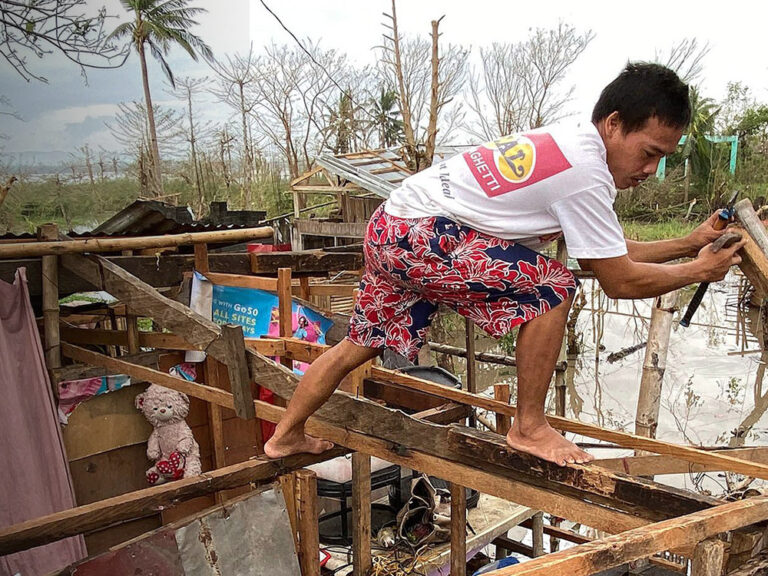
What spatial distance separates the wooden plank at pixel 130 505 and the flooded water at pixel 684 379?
25.5 feet

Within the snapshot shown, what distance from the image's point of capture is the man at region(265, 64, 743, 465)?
5.89ft

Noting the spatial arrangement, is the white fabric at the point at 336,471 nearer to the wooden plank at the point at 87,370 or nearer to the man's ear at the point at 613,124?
the wooden plank at the point at 87,370

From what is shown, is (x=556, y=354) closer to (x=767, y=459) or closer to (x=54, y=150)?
(x=767, y=459)

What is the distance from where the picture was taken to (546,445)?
192cm

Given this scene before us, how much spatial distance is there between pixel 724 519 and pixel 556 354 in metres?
0.62

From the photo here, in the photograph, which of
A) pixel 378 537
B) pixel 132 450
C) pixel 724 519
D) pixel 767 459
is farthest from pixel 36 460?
pixel 767 459

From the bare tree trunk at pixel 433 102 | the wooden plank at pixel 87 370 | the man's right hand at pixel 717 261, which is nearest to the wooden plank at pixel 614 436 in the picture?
the man's right hand at pixel 717 261

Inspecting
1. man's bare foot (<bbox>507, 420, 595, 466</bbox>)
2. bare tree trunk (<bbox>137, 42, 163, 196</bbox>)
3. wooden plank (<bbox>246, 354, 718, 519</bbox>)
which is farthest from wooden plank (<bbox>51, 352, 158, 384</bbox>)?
bare tree trunk (<bbox>137, 42, 163, 196</bbox>)

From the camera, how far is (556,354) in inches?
74.7

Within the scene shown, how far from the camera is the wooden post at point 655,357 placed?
5.44 m

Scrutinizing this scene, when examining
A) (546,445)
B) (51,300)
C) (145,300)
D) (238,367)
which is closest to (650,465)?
(546,445)

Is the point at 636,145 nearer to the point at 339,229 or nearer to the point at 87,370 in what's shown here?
the point at 87,370

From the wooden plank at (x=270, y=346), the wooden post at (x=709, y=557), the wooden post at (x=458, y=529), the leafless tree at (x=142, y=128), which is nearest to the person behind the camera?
the wooden post at (x=709, y=557)

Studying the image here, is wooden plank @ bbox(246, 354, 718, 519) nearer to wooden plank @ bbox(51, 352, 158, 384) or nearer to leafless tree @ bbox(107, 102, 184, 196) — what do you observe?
wooden plank @ bbox(51, 352, 158, 384)
